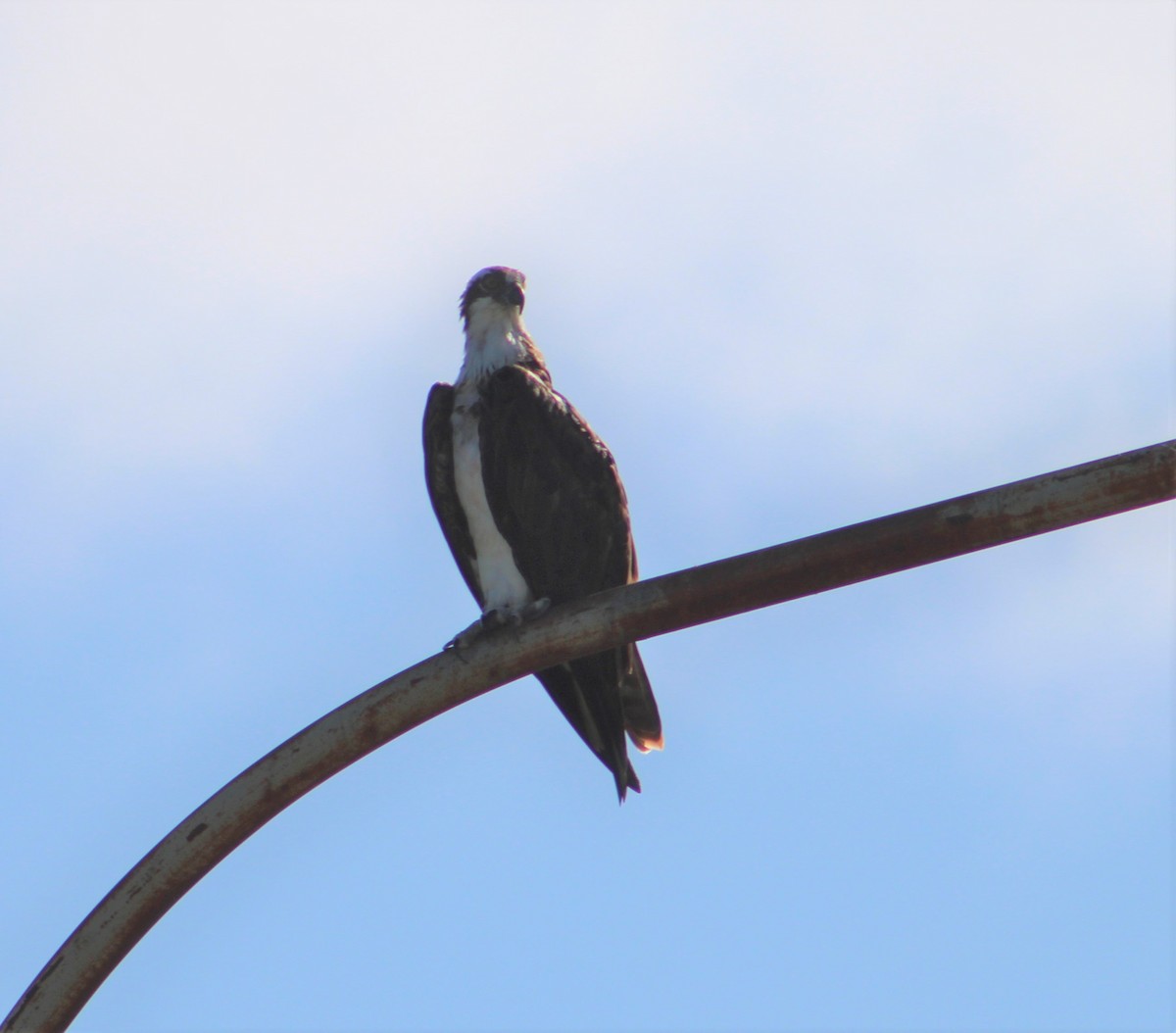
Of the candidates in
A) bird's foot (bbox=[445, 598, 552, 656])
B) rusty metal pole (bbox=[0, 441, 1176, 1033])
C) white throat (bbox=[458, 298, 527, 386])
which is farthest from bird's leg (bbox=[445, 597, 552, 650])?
rusty metal pole (bbox=[0, 441, 1176, 1033])

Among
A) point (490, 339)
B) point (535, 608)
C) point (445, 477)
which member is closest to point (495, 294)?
point (490, 339)

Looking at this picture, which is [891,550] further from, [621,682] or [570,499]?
[570,499]

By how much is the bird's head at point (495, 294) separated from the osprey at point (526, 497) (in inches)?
24.2

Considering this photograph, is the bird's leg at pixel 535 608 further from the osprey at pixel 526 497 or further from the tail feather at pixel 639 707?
the tail feather at pixel 639 707

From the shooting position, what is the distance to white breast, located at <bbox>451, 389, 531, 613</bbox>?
23.4ft

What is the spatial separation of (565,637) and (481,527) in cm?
306

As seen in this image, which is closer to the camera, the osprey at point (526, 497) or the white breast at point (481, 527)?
the osprey at point (526, 497)

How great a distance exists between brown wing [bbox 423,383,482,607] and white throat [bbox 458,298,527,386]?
19 centimetres

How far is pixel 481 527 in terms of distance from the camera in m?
7.22

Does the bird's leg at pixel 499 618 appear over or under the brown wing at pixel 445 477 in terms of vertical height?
under

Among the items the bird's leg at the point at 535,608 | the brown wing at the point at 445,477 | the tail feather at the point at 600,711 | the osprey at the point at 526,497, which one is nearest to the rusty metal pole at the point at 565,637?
the tail feather at the point at 600,711

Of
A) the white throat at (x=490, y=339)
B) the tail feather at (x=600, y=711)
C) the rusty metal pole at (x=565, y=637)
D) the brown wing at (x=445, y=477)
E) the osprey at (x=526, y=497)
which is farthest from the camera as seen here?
the white throat at (x=490, y=339)

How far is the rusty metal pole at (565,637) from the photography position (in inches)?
147

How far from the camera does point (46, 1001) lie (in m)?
3.64
